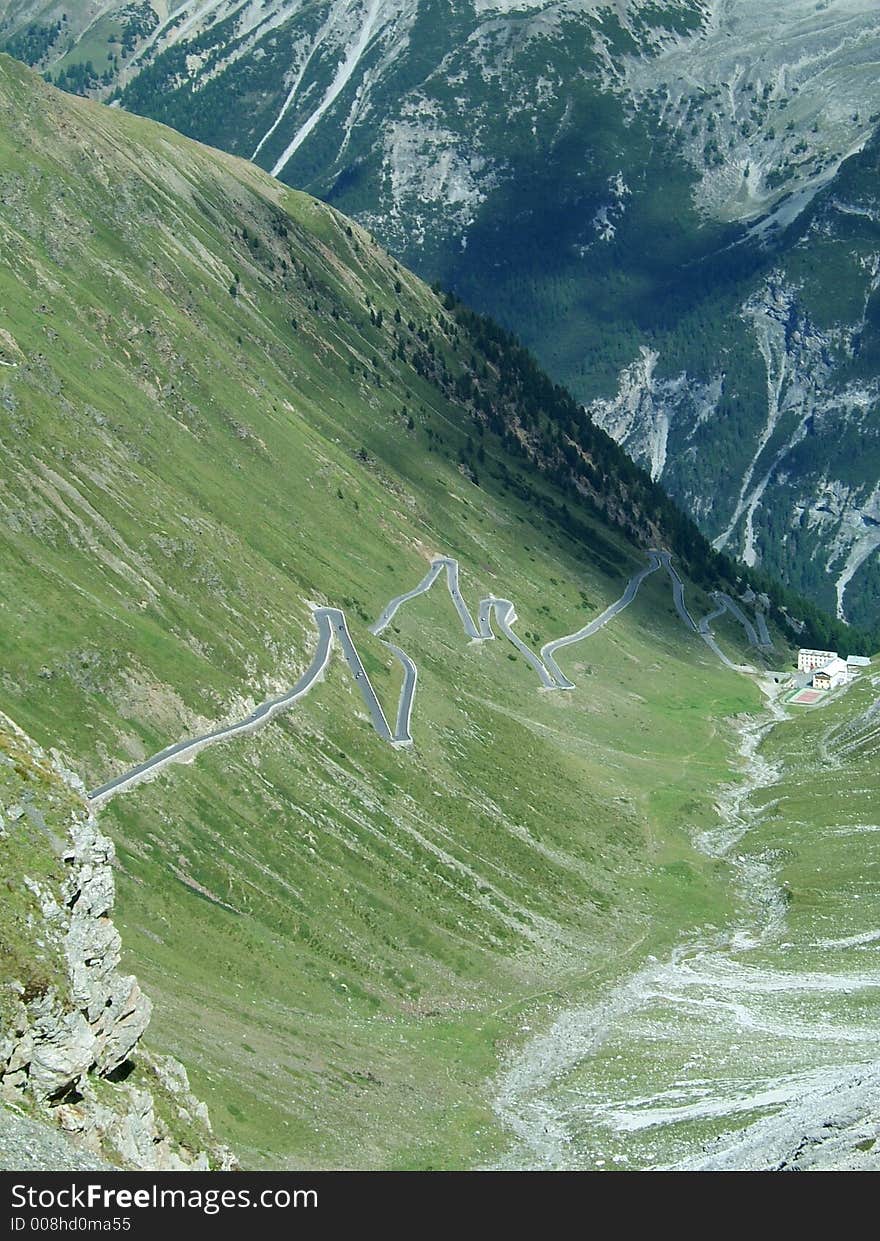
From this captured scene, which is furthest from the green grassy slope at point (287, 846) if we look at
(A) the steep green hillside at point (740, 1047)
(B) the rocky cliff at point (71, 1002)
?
(B) the rocky cliff at point (71, 1002)

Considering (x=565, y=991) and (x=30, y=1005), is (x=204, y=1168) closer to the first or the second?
(x=30, y=1005)

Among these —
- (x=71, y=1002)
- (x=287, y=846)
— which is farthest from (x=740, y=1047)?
(x=71, y=1002)

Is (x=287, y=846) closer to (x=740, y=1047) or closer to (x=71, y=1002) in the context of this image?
(x=740, y=1047)

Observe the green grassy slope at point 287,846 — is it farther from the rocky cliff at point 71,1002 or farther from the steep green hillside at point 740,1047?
the rocky cliff at point 71,1002

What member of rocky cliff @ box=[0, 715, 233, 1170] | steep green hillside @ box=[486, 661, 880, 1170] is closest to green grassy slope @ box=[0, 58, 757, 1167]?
steep green hillside @ box=[486, 661, 880, 1170]

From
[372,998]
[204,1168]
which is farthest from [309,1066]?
[204,1168]

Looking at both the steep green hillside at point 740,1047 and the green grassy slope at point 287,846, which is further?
the green grassy slope at point 287,846

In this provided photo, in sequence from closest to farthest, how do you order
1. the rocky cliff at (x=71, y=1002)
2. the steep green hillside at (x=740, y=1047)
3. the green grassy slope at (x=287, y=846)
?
the rocky cliff at (x=71, y=1002)
the steep green hillside at (x=740, y=1047)
the green grassy slope at (x=287, y=846)

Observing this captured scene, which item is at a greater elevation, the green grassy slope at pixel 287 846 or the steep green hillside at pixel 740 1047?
the steep green hillside at pixel 740 1047

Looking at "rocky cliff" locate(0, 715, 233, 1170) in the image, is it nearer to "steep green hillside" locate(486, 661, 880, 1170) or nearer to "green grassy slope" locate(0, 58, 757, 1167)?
"green grassy slope" locate(0, 58, 757, 1167)
